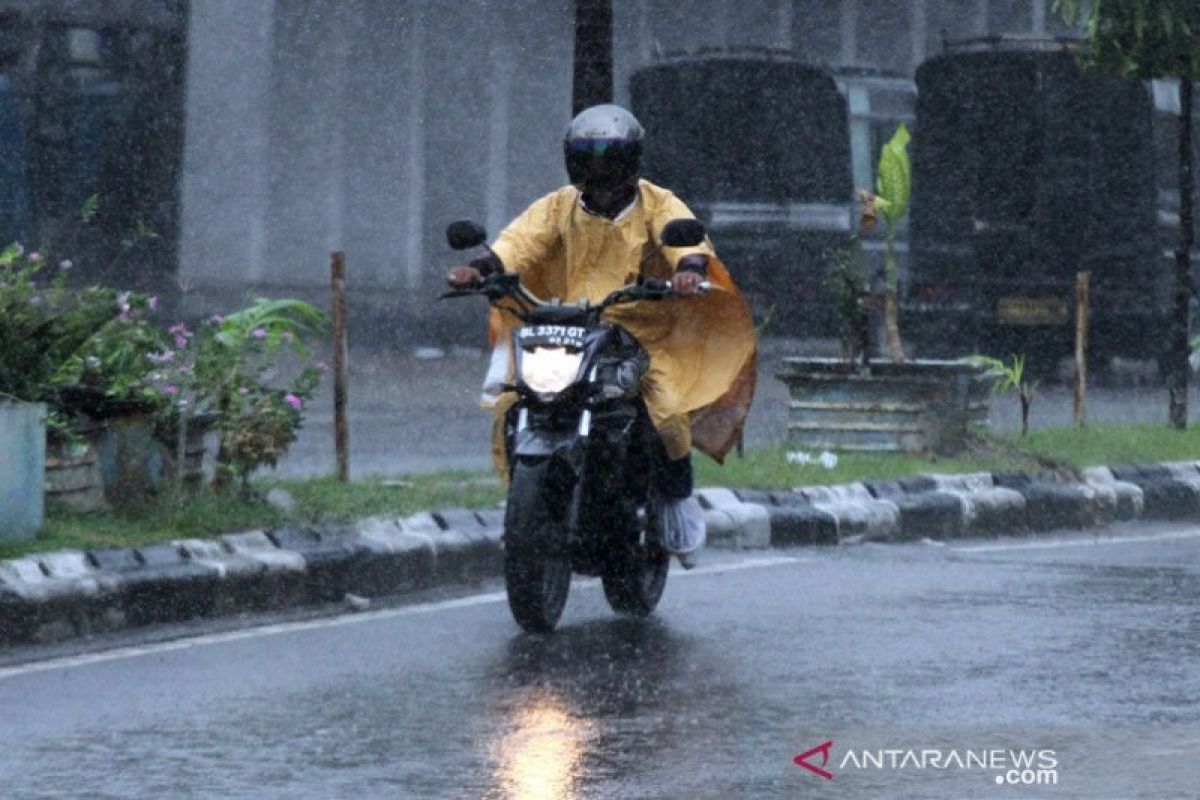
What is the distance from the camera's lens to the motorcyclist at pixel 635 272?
30.5ft

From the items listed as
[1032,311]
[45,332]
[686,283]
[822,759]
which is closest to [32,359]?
[45,332]

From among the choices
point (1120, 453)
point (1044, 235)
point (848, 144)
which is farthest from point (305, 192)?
point (1120, 453)

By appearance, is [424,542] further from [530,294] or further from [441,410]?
[441,410]

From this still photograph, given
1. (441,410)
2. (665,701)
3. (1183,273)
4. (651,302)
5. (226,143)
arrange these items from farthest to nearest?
1. (226,143)
2. (441,410)
3. (1183,273)
4. (651,302)
5. (665,701)

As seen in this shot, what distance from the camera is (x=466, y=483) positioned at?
39.5ft

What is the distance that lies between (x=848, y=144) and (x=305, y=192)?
467 cm

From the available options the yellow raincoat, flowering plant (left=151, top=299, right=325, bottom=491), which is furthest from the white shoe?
flowering plant (left=151, top=299, right=325, bottom=491)

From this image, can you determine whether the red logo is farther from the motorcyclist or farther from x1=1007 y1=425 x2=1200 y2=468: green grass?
x1=1007 y1=425 x2=1200 y2=468: green grass

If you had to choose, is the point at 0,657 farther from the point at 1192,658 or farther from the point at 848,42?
the point at 848,42

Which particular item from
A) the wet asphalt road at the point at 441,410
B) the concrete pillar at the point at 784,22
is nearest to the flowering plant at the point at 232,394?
the wet asphalt road at the point at 441,410

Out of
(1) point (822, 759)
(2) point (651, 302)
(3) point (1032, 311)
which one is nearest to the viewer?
(1) point (822, 759)

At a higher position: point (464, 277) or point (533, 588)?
point (464, 277)

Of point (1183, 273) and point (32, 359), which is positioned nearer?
point (32, 359)

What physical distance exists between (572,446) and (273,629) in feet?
3.71
